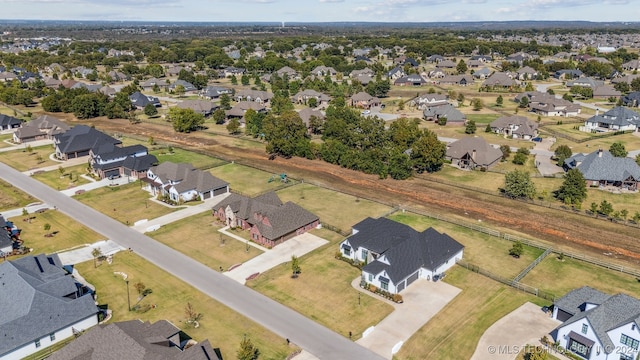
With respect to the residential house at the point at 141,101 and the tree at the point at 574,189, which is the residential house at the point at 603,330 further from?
the residential house at the point at 141,101

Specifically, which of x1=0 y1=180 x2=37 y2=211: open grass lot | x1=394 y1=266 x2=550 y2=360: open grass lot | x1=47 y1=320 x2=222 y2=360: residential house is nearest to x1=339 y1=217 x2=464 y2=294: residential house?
x1=394 y1=266 x2=550 y2=360: open grass lot

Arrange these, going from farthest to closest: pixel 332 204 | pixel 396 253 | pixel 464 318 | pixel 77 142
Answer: pixel 77 142 < pixel 332 204 < pixel 396 253 < pixel 464 318

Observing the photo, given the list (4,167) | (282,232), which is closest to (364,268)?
(282,232)

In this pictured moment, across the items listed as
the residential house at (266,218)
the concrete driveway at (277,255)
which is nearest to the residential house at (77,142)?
the residential house at (266,218)

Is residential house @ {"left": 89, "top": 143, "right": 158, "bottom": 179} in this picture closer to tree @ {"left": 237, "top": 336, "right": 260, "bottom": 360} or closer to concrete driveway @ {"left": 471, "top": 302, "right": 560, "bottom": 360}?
tree @ {"left": 237, "top": 336, "right": 260, "bottom": 360}

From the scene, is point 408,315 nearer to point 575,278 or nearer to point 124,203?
point 575,278

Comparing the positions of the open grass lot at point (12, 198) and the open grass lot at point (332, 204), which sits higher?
the open grass lot at point (332, 204)

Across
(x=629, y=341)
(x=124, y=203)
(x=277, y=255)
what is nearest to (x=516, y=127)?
(x=277, y=255)
